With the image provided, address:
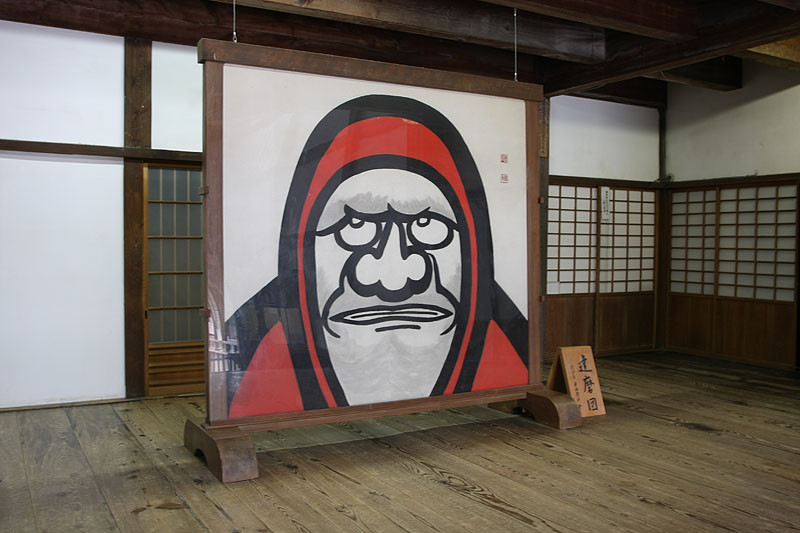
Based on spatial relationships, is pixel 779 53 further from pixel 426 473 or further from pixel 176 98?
pixel 176 98

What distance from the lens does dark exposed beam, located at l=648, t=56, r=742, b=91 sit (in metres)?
5.71

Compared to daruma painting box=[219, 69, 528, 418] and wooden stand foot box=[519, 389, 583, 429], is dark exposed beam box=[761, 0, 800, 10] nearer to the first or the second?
daruma painting box=[219, 69, 528, 418]

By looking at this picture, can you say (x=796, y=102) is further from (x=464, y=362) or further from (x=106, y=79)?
(x=106, y=79)

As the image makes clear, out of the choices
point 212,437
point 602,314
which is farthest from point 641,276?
point 212,437

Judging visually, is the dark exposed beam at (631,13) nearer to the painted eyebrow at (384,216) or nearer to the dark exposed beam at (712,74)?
the painted eyebrow at (384,216)

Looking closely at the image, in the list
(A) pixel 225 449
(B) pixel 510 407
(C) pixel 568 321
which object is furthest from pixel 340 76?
(C) pixel 568 321

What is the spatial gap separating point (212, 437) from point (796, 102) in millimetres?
5455

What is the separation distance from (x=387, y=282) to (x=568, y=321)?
10.6ft

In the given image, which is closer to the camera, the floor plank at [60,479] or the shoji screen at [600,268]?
the floor plank at [60,479]

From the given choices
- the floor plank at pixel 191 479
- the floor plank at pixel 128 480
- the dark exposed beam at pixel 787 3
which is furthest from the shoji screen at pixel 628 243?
the floor plank at pixel 128 480

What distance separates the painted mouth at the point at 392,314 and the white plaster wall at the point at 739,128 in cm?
393

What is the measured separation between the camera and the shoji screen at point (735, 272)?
5.95 meters

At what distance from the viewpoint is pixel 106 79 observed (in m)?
4.44

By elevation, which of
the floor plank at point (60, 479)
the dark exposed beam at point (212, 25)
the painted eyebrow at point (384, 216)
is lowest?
the floor plank at point (60, 479)
